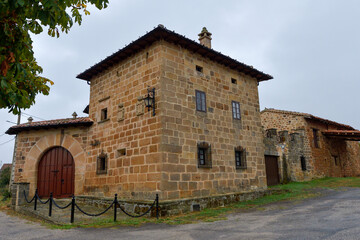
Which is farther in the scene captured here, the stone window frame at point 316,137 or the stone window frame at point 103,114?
the stone window frame at point 316,137

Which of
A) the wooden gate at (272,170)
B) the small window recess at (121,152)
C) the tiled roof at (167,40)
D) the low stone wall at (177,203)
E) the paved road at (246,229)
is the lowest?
the paved road at (246,229)

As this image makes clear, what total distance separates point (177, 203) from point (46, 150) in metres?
7.39

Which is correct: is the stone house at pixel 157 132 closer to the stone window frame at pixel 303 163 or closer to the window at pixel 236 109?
the window at pixel 236 109

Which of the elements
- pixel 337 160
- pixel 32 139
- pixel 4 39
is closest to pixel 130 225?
pixel 4 39

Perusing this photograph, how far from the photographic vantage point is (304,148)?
19.0 m

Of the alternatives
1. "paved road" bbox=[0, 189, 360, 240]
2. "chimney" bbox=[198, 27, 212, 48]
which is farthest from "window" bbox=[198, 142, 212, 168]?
"chimney" bbox=[198, 27, 212, 48]

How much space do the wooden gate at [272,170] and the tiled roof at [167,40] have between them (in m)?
5.56

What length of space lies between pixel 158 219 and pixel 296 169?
42.5ft

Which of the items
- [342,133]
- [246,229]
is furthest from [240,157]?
[342,133]

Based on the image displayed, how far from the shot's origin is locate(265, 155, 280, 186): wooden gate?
16.5 meters

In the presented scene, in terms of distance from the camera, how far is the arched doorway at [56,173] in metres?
12.3

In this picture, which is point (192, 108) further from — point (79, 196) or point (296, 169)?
point (296, 169)

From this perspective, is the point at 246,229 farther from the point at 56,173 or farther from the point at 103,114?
the point at 56,173

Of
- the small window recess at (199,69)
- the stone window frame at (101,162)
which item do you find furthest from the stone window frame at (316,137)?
the stone window frame at (101,162)
